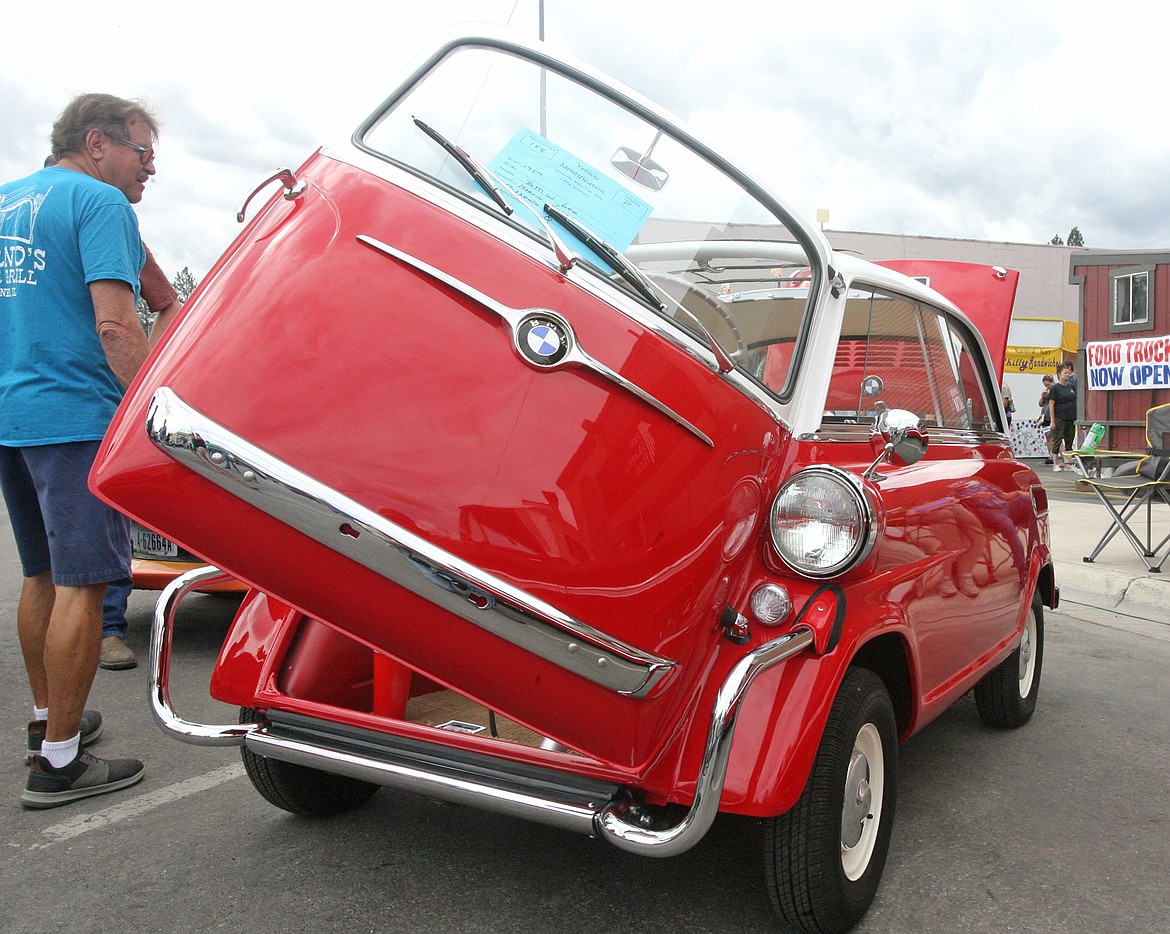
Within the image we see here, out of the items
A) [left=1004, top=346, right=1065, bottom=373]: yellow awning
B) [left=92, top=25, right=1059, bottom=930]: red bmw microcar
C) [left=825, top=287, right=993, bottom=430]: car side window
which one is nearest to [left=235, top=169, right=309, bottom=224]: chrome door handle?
[left=92, top=25, right=1059, bottom=930]: red bmw microcar

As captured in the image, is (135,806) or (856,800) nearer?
(856,800)

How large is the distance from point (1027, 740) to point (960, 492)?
141cm

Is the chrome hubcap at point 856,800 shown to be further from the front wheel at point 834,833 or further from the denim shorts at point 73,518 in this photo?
the denim shorts at point 73,518

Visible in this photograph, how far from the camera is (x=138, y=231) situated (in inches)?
128

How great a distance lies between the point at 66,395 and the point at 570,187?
5.75 feet

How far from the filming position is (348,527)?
6.06ft

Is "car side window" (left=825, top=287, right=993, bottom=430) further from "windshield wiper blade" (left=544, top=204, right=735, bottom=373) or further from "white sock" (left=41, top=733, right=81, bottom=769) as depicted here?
"white sock" (left=41, top=733, right=81, bottom=769)

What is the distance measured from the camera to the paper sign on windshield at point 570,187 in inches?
89.8

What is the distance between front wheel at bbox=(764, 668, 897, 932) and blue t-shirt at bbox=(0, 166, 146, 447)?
7.52ft

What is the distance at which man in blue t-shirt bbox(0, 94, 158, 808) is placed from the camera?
9.89ft

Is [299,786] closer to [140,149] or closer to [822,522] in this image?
[822,522]

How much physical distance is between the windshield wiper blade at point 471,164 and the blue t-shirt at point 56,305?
1339 mm

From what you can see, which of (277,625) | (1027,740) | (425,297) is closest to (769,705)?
(425,297)

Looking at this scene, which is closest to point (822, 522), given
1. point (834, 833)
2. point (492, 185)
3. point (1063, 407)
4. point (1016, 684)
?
point (834, 833)
